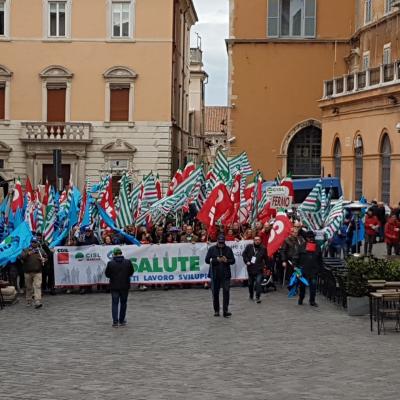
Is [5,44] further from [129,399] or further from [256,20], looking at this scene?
[129,399]

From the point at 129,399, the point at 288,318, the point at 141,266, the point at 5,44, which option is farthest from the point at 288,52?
the point at 129,399

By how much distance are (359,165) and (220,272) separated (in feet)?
70.4

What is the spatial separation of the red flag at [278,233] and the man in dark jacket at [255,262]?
0.96m

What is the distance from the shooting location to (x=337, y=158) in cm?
4416

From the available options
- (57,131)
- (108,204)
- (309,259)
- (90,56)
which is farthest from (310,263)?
(90,56)

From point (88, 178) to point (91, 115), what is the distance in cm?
308

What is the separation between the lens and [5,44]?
5106 centimetres

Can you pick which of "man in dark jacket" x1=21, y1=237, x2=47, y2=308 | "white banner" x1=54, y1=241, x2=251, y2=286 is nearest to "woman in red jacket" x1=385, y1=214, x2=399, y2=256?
"white banner" x1=54, y1=241, x2=251, y2=286

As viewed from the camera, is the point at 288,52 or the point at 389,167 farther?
the point at 288,52

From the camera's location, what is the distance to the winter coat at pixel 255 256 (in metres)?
22.5

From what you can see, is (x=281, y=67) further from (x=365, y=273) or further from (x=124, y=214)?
(x=365, y=273)

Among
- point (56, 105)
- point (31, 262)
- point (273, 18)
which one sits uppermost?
point (273, 18)

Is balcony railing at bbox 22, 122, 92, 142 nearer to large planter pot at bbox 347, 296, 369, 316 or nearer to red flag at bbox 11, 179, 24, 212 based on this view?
red flag at bbox 11, 179, 24, 212

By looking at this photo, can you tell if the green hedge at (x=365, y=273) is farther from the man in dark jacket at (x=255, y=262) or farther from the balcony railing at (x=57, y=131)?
the balcony railing at (x=57, y=131)
